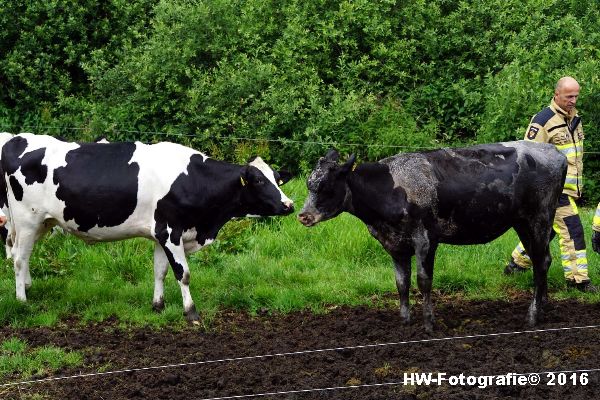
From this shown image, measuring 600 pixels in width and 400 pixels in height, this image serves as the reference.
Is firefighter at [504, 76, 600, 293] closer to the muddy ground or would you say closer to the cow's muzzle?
the muddy ground

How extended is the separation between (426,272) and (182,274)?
2.63 m

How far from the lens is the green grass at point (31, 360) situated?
29.7ft

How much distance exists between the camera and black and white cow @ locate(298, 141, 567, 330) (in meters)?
9.60

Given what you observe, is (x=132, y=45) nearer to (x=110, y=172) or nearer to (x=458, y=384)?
(x=110, y=172)

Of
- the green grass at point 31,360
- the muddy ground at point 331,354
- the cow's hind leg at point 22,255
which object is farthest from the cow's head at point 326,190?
the cow's hind leg at point 22,255

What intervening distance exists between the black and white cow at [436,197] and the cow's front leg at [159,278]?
2036 mm

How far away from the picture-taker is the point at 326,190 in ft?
31.8

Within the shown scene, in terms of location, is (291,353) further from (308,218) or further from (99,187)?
(99,187)

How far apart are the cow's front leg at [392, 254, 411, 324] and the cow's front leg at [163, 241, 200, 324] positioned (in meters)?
2.15

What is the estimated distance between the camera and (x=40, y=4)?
1822cm

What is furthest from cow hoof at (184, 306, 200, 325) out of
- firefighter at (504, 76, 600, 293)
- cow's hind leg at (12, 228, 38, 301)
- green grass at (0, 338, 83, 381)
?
firefighter at (504, 76, 600, 293)

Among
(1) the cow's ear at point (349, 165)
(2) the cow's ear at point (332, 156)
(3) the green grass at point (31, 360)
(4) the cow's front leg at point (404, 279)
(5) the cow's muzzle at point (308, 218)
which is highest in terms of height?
(2) the cow's ear at point (332, 156)

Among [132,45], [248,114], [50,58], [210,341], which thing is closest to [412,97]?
[248,114]

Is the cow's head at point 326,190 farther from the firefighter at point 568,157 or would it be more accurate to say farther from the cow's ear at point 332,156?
the firefighter at point 568,157
